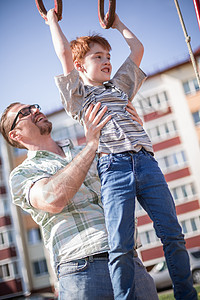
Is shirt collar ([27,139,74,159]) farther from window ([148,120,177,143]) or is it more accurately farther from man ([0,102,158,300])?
window ([148,120,177,143])

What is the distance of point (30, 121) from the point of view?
0.77 m

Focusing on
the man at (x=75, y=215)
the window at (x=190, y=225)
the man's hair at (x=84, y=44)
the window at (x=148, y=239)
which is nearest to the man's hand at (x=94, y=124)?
the man at (x=75, y=215)

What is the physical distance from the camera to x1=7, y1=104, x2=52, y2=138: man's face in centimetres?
76

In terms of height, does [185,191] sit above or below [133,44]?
below

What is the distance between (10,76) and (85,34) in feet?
0.65

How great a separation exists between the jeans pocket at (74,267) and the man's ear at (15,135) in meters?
0.28

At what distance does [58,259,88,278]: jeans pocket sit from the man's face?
271 mm

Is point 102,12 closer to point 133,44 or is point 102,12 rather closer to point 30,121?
point 133,44

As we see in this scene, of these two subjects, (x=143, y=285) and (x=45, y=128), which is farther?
(x=45, y=128)

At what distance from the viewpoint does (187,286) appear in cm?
47

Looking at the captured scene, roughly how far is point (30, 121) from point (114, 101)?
0.72 feet

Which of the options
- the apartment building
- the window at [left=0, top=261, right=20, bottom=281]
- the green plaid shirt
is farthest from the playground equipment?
the window at [left=0, top=261, right=20, bottom=281]

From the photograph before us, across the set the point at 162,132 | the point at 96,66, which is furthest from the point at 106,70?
the point at 162,132

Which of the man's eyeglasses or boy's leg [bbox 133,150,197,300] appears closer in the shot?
boy's leg [bbox 133,150,197,300]
